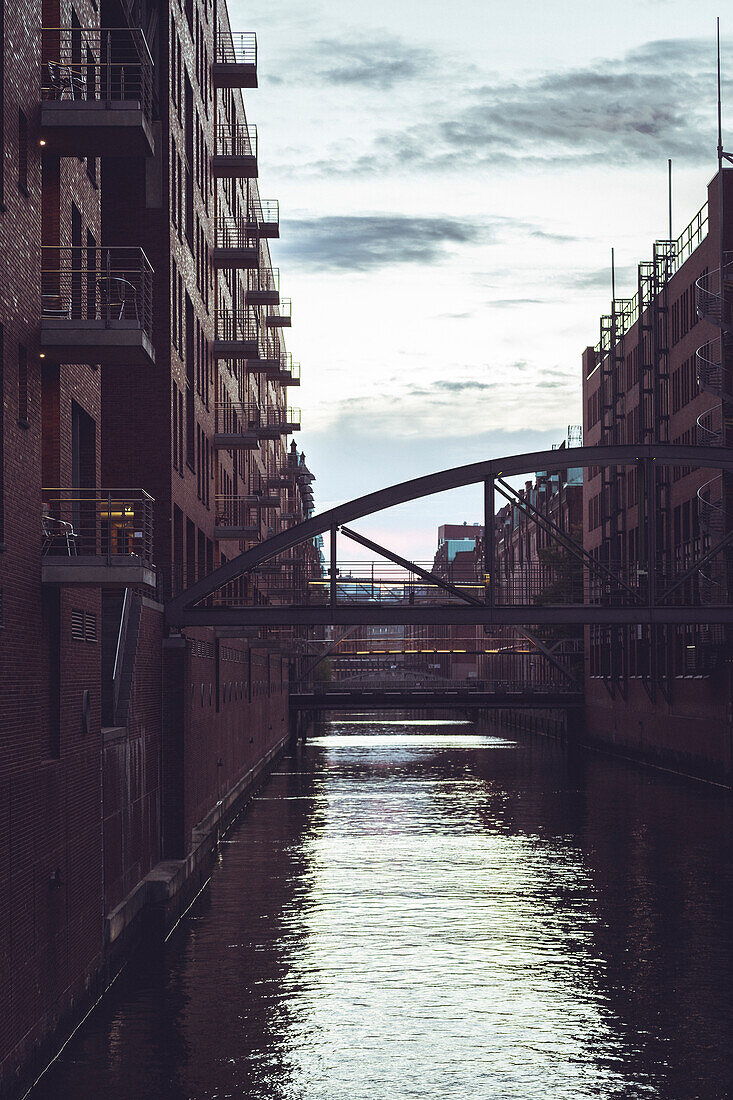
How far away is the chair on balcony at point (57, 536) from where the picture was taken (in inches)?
747

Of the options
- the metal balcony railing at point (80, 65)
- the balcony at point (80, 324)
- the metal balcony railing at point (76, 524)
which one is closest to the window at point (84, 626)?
the metal balcony railing at point (76, 524)

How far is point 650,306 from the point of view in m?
69.7

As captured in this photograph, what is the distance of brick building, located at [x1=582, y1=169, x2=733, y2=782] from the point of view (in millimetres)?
56219

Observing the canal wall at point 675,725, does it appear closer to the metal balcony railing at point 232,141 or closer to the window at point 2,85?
the metal balcony railing at point 232,141

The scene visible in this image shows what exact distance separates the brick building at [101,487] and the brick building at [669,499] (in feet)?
42.6

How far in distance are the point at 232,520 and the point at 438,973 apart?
28.4 meters

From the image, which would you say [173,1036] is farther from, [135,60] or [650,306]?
[650,306]

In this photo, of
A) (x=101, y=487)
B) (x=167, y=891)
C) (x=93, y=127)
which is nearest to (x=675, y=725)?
(x=167, y=891)

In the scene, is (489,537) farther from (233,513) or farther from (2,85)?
(2,85)

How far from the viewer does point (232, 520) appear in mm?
50094

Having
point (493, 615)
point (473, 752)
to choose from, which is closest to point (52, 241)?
point (493, 615)

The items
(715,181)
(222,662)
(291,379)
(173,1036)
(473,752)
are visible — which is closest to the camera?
(173,1036)

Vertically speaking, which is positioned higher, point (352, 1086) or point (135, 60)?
point (135, 60)

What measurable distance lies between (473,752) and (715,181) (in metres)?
44.0
